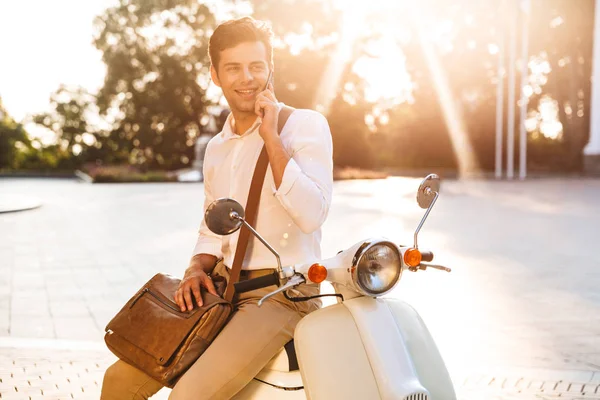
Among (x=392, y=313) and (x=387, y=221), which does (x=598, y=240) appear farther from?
(x=392, y=313)

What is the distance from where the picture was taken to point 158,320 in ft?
7.88

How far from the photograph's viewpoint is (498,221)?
44.8 ft

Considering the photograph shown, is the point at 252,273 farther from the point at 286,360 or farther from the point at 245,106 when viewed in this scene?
the point at 245,106

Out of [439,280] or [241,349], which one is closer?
[241,349]

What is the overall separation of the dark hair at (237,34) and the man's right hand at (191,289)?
725mm

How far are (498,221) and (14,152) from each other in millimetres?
37084

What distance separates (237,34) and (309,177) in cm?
55

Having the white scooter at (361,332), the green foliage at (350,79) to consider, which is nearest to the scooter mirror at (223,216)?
the white scooter at (361,332)

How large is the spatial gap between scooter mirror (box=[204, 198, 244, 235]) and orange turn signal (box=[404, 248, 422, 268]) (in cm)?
46

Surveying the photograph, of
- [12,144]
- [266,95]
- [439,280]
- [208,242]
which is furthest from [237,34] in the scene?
[12,144]

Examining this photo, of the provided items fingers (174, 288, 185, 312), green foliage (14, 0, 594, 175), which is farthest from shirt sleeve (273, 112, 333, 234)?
green foliage (14, 0, 594, 175)

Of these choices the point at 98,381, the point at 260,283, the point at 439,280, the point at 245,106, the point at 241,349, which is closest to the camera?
the point at 260,283

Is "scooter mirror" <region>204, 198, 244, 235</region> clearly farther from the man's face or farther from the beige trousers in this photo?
the man's face

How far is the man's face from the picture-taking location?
2.55m
